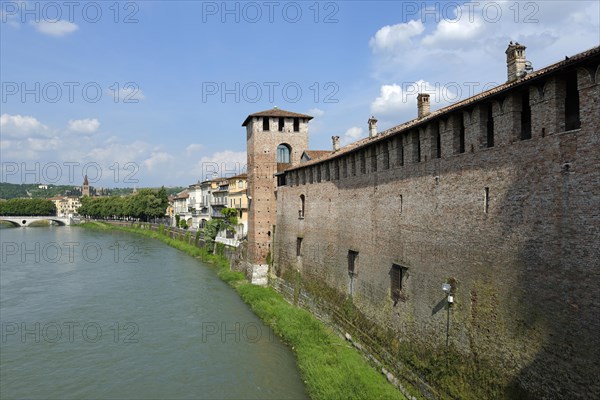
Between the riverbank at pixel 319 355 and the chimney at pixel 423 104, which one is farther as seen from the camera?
the chimney at pixel 423 104

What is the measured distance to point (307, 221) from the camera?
61.0 ft

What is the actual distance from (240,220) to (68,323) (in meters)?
22.4

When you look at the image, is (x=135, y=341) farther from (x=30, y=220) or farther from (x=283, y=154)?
(x=30, y=220)

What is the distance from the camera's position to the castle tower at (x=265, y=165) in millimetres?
23391

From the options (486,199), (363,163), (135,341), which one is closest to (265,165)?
(363,163)

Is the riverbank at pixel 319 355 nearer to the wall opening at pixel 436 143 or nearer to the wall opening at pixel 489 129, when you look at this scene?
the wall opening at pixel 436 143

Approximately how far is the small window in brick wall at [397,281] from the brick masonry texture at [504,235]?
100 mm

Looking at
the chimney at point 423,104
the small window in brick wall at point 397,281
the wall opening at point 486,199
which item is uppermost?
the chimney at point 423,104

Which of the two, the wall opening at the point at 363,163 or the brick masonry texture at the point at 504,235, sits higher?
the wall opening at the point at 363,163

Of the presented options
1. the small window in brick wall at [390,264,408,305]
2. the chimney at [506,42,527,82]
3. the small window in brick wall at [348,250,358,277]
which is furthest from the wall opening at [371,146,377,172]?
the chimney at [506,42,527,82]

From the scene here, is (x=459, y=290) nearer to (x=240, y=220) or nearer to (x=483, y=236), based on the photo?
(x=483, y=236)

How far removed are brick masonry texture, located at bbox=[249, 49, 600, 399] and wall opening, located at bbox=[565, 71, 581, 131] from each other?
12cm

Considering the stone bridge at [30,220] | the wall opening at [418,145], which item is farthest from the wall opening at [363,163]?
the stone bridge at [30,220]

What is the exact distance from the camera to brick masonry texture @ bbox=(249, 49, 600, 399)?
6293 mm
